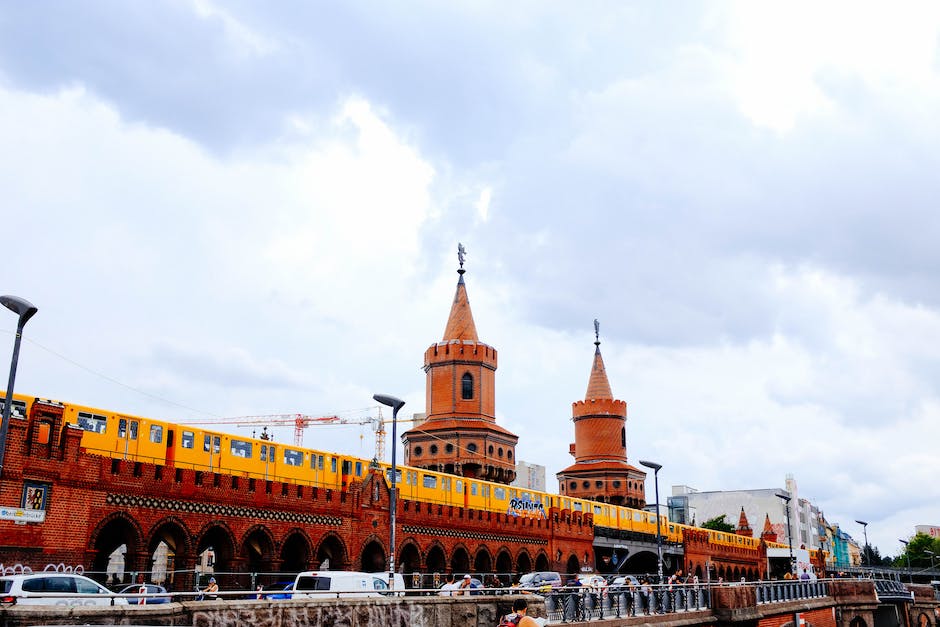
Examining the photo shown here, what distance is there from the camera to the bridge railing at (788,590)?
35.9 m

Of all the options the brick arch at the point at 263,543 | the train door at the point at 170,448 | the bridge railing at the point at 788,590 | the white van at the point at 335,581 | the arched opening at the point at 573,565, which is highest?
the train door at the point at 170,448

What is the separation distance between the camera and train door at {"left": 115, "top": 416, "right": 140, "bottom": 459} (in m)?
32.2

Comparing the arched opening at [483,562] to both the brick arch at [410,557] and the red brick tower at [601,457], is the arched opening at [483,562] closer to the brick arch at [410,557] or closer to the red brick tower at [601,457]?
the brick arch at [410,557]

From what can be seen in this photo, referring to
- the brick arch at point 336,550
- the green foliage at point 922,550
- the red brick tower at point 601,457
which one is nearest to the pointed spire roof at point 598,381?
the red brick tower at point 601,457

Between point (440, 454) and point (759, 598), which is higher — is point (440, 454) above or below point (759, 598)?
above

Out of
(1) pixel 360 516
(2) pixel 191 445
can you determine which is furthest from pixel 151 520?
(1) pixel 360 516

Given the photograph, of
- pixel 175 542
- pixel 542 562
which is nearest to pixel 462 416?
pixel 542 562

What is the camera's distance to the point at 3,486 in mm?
26344

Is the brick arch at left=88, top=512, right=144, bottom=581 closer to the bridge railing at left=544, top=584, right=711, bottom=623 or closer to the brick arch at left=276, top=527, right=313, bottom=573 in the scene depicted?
the brick arch at left=276, top=527, right=313, bottom=573

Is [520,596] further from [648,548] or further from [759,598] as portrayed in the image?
[648,548]

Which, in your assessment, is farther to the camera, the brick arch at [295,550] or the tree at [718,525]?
the tree at [718,525]

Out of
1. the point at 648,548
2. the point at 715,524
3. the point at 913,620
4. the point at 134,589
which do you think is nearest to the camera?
the point at 134,589

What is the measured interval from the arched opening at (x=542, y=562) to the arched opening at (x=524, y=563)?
2.08 feet

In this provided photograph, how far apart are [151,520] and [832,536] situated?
147m
